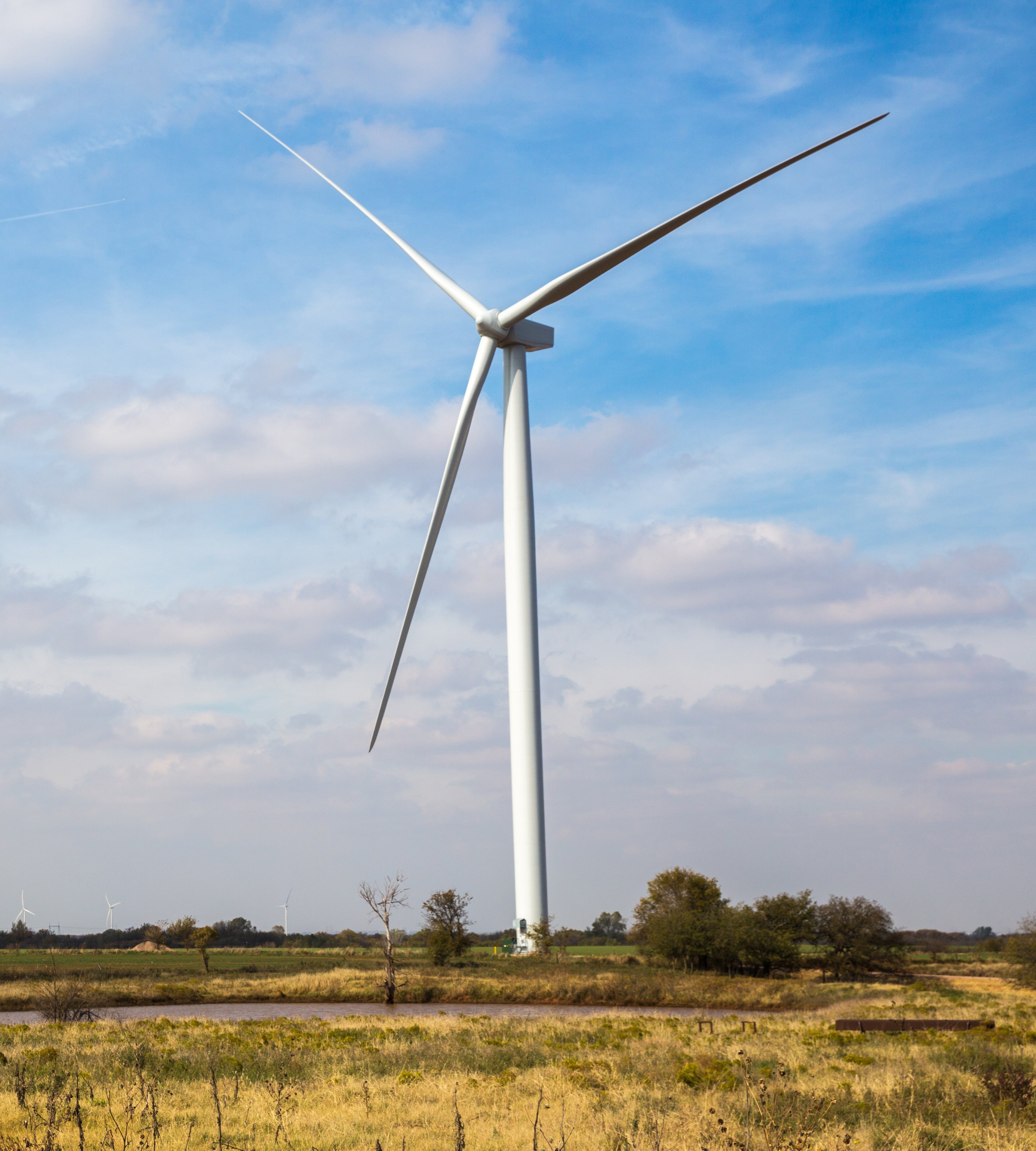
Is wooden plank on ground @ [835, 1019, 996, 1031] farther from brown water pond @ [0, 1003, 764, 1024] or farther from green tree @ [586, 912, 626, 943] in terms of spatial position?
green tree @ [586, 912, 626, 943]

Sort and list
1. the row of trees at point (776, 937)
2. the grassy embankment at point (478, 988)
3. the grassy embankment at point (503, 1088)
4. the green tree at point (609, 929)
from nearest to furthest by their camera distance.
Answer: the grassy embankment at point (503, 1088), the grassy embankment at point (478, 988), the row of trees at point (776, 937), the green tree at point (609, 929)

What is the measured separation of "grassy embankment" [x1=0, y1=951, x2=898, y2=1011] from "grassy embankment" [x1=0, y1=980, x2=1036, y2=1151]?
2308 centimetres

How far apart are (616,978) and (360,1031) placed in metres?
29.5

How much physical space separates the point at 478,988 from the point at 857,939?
3020 centimetres

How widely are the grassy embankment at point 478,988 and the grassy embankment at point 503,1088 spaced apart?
909 inches

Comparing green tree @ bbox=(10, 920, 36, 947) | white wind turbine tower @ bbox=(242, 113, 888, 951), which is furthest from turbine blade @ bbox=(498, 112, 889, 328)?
green tree @ bbox=(10, 920, 36, 947)

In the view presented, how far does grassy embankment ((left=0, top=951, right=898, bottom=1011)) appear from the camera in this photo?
5425cm

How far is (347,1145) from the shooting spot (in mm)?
14766

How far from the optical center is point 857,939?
238ft

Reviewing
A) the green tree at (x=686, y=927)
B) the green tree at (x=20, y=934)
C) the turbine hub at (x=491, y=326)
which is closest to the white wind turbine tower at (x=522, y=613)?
the turbine hub at (x=491, y=326)

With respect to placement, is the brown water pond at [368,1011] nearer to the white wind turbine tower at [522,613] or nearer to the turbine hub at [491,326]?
the white wind turbine tower at [522,613]

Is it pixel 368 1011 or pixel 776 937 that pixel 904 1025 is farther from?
pixel 776 937

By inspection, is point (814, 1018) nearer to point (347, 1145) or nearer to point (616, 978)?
point (616, 978)

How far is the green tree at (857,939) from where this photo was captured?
238ft
